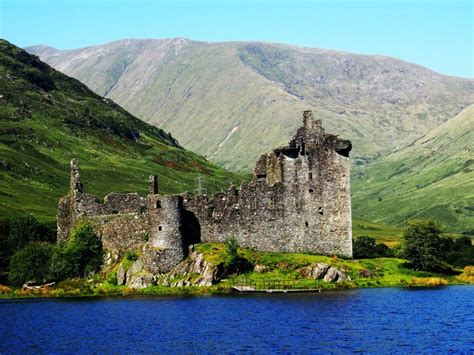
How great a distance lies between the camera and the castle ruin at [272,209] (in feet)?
285

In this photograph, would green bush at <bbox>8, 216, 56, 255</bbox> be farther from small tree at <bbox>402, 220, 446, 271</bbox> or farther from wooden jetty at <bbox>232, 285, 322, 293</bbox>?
small tree at <bbox>402, 220, 446, 271</bbox>

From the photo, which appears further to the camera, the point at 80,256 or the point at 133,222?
the point at 80,256

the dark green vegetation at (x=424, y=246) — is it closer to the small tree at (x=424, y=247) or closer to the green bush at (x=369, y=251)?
the small tree at (x=424, y=247)

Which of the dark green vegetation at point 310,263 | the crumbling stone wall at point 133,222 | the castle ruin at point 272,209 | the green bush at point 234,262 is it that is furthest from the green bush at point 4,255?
the green bush at point 234,262

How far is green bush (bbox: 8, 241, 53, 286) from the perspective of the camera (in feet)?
298

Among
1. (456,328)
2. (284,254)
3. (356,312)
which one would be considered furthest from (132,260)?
(456,328)

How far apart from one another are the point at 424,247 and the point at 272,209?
1745 cm

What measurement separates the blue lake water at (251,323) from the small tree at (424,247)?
9314 millimetres

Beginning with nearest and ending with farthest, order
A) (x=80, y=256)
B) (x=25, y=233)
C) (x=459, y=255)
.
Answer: (x=80, y=256), (x=25, y=233), (x=459, y=255)

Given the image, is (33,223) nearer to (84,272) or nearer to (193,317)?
(84,272)

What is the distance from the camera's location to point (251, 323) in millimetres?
60344

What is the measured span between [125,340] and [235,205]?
34934 millimetres

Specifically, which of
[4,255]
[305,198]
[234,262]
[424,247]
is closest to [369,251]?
[424,247]

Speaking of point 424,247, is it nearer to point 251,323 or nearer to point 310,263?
point 310,263
